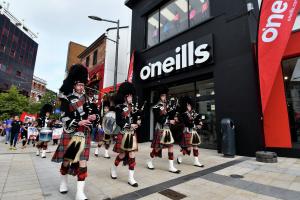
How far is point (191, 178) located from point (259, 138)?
3647 mm

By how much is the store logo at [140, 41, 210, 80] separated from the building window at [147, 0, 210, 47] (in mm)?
1471

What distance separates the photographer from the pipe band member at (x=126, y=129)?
3787 millimetres

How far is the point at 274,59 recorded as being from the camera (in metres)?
5.72

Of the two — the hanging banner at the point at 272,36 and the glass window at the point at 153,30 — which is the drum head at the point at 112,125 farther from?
the glass window at the point at 153,30

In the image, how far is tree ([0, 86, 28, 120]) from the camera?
27.5 m

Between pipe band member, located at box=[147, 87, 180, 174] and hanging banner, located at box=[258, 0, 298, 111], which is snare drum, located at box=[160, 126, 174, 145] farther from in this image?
hanging banner, located at box=[258, 0, 298, 111]

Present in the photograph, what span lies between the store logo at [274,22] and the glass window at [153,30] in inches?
264

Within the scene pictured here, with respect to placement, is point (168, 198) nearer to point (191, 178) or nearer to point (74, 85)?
point (191, 178)

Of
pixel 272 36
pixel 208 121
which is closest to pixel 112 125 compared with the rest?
pixel 208 121

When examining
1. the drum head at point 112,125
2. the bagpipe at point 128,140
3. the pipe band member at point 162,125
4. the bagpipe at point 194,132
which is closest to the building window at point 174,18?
the bagpipe at point 194,132

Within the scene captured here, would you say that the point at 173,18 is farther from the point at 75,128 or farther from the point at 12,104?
the point at 12,104

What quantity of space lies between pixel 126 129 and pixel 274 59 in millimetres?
5431

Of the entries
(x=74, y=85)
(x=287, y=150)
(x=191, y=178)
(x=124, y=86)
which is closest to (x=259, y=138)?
(x=287, y=150)

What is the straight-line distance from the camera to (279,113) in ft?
20.9
